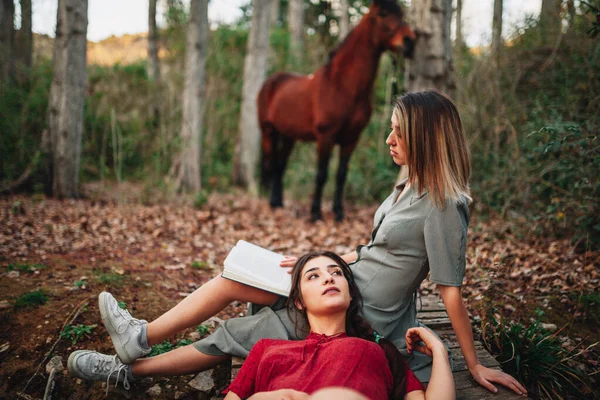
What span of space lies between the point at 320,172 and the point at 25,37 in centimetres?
670

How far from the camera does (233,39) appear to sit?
11.6m

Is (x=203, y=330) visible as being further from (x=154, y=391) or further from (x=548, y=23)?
(x=548, y=23)

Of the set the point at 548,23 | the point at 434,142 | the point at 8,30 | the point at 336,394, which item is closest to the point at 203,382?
the point at 336,394

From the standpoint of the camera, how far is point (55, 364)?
2.58 meters

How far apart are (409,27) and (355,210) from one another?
302cm

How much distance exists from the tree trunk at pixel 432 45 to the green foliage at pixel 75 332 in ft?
13.4

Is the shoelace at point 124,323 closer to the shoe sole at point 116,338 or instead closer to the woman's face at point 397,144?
the shoe sole at point 116,338

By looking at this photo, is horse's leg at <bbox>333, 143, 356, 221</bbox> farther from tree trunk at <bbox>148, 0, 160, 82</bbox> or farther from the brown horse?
tree trunk at <bbox>148, 0, 160, 82</bbox>

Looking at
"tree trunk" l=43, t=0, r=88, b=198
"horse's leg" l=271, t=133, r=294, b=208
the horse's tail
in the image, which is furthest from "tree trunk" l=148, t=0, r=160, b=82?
"horse's leg" l=271, t=133, r=294, b=208

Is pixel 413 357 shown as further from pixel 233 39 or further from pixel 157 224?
pixel 233 39

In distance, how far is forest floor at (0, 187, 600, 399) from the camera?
270 centimetres

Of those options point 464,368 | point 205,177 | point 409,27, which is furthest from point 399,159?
point 205,177

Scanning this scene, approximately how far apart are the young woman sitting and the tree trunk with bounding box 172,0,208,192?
556 centimetres

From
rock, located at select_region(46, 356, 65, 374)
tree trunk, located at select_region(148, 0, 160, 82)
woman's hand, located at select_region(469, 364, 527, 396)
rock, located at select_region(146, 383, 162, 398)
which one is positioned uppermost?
tree trunk, located at select_region(148, 0, 160, 82)
